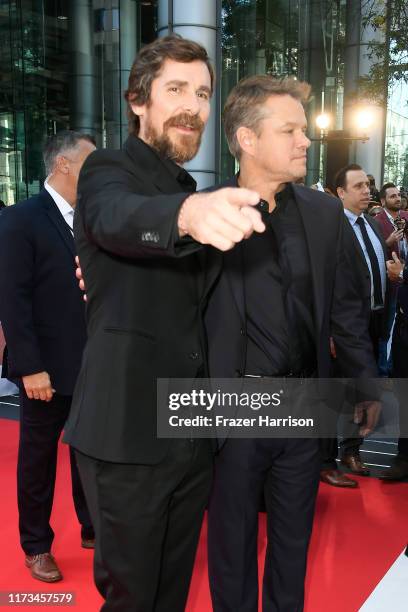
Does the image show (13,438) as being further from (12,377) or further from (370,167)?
(370,167)

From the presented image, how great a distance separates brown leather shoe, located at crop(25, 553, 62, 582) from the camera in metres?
2.65

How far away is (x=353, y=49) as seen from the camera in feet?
55.2

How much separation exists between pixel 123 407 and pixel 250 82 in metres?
1.28

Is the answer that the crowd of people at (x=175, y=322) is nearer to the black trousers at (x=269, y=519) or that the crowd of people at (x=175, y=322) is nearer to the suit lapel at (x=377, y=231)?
the black trousers at (x=269, y=519)

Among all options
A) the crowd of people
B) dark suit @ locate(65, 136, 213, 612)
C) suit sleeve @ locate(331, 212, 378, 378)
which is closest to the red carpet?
the crowd of people

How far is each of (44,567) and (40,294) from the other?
1.16 m

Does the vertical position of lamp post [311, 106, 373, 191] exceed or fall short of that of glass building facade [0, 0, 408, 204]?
it falls short

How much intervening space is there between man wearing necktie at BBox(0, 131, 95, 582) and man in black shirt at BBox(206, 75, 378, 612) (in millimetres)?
897

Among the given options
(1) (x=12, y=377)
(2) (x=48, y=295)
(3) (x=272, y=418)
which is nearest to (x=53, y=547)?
(1) (x=12, y=377)

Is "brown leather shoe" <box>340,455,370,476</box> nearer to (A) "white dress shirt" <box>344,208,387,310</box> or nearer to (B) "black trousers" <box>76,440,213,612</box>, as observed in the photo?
(A) "white dress shirt" <box>344,208,387,310</box>

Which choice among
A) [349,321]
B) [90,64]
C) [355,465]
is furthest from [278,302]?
[90,64]

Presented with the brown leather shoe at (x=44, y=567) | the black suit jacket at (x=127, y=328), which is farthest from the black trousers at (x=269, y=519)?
the brown leather shoe at (x=44, y=567)

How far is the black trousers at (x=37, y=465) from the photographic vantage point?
106 inches

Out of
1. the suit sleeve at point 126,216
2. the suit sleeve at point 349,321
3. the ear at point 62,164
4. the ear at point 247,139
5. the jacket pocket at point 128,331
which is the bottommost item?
the suit sleeve at point 349,321
